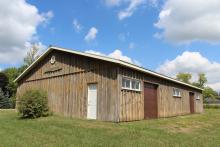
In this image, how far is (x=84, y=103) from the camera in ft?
54.3

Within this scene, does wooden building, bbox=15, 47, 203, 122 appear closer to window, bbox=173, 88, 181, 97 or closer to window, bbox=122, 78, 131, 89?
window, bbox=122, 78, 131, 89

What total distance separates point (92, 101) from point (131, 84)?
104 inches

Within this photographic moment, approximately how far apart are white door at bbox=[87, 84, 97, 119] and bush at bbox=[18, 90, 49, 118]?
3.49 meters

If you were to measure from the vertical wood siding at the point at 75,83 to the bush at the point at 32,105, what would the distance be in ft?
5.01

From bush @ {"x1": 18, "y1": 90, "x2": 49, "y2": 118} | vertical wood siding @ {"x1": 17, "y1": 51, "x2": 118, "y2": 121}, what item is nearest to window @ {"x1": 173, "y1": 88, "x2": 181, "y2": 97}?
vertical wood siding @ {"x1": 17, "y1": 51, "x2": 118, "y2": 121}

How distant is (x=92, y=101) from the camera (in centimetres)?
1612

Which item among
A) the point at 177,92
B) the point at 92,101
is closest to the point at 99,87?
the point at 92,101

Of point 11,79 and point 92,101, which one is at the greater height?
point 11,79

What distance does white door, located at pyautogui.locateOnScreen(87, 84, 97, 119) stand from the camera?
15922mm

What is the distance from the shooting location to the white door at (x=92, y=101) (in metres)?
15.9

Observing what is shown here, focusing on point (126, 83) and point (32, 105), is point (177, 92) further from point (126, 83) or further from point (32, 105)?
point (32, 105)

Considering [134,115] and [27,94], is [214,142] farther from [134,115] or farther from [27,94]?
[27,94]

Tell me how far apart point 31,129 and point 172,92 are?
45.7 ft

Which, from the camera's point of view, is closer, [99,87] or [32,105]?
[99,87]
